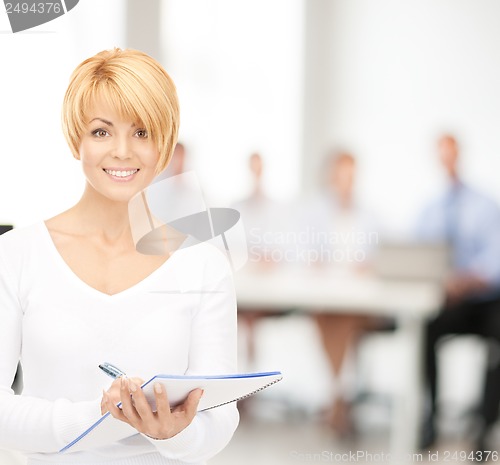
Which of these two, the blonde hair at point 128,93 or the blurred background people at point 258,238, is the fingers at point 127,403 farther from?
the blurred background people at point 258,238

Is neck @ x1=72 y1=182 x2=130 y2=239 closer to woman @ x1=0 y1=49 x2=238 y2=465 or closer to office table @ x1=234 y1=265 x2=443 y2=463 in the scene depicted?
woman @ x1=0 y1=49 x2=238 y2=465

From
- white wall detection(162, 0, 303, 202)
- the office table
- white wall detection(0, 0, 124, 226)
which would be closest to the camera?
white wall detection(0, 0, 124, 226)

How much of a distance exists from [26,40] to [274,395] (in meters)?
2.19

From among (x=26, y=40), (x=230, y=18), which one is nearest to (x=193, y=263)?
(x=26, y=40)

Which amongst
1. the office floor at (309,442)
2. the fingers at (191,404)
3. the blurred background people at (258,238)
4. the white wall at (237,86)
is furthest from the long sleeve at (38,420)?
the white wall at (237,86)

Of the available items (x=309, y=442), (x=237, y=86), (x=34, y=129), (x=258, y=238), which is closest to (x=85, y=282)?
(x=34, y=129)

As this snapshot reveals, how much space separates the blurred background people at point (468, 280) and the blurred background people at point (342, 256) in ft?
0.85

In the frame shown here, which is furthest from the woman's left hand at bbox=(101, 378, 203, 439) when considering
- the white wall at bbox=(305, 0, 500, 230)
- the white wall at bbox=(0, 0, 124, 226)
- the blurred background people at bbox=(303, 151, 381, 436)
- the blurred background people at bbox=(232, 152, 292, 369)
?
the white wall at bbox=(305, 0, 500, 230)

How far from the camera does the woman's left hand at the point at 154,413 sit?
843 mm

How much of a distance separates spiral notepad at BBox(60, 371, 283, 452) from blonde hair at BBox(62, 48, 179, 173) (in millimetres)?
282

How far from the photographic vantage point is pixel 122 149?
38.5 inches

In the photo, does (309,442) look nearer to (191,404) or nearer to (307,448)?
(307,448)

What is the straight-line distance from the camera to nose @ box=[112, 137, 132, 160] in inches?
38.5

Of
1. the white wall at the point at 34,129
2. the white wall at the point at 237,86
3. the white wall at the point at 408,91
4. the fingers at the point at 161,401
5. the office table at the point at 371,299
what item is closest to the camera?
the fingers at the point at 161,401
